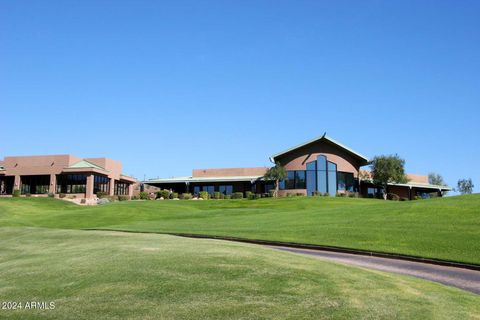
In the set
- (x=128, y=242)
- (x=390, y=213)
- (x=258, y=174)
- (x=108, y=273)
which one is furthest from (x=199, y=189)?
(x=108, y=273)

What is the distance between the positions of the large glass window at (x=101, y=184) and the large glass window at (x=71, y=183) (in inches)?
73.4

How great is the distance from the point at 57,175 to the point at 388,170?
45262mm

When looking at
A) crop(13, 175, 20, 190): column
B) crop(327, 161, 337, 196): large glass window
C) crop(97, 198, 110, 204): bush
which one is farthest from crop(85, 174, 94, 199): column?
crop(327, 161, 337, 196): large glass window

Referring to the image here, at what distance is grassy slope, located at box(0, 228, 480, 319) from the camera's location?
27.1 ft

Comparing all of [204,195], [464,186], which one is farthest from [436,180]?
[204,195]

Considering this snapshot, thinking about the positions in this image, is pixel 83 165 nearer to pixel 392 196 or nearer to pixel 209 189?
pixel 209 189

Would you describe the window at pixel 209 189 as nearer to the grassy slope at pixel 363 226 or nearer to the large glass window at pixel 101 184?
the large glass window at pixel 101 184

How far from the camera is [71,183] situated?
6756 cm

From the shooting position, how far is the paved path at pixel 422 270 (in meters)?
13.5

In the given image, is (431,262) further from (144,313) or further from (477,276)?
(144,313)

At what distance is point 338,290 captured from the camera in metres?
9.53

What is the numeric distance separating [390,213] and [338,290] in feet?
60.4

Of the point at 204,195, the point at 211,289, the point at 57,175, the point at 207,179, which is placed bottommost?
the point at 211,289

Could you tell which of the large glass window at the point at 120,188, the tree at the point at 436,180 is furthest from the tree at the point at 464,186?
the large glass window at the point at 120,188
